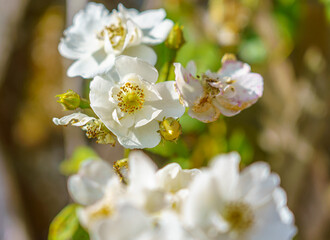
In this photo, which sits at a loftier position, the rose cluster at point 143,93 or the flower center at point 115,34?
the flower center at point 115,34

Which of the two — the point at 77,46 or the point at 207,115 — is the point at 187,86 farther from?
the point at 77,46

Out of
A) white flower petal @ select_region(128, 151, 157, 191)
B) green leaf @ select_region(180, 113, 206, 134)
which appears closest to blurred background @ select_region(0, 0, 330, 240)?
green leaf @ select_region(180, 113, 206, 134)

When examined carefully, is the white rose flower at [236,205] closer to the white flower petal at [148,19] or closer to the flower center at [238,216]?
the flower center at [238,216]

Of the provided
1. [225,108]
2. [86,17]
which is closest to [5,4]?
[86,17]

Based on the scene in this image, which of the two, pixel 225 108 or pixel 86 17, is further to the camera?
pixel 86 17

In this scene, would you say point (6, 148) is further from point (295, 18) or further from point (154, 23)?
point (295, 18)

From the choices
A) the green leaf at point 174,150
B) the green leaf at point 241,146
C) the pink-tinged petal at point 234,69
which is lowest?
the green leaf at point 241,146

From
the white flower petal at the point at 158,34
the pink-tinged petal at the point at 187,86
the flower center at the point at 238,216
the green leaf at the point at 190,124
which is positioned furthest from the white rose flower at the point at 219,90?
the green leaf at the point at 190,124
